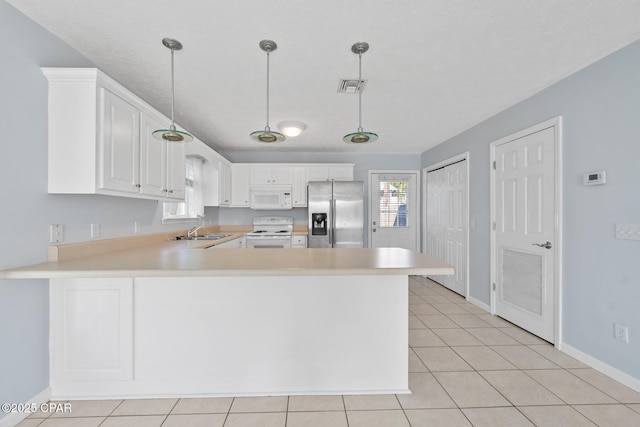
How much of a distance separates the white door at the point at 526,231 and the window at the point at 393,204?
2.23m

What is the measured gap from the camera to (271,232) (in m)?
5.13

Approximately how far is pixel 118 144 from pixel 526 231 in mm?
3698

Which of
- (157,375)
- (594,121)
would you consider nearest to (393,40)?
(594,121)

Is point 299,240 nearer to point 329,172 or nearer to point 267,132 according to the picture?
point 329,172

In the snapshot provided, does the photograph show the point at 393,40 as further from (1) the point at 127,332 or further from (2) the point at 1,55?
(1) the point at 127,332

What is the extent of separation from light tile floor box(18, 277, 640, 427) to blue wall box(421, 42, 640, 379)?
35 cm

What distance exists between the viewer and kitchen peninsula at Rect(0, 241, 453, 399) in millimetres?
1858

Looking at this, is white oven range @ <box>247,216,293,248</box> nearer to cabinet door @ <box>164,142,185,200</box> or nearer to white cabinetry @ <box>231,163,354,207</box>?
white cabinetry @ <box>231,163,354,207</box>

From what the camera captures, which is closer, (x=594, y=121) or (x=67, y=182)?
(x=67, y=182)

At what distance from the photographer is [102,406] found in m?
1.83

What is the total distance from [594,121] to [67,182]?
151 inches

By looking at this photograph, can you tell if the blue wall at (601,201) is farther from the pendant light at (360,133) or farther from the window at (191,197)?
the window at (191,197)

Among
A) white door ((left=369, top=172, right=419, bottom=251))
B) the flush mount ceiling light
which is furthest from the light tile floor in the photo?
white door ((left=369, top=172, right=419, bottom=251))

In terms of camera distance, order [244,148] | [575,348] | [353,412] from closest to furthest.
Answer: [353,412], [575,348], [244,148]
